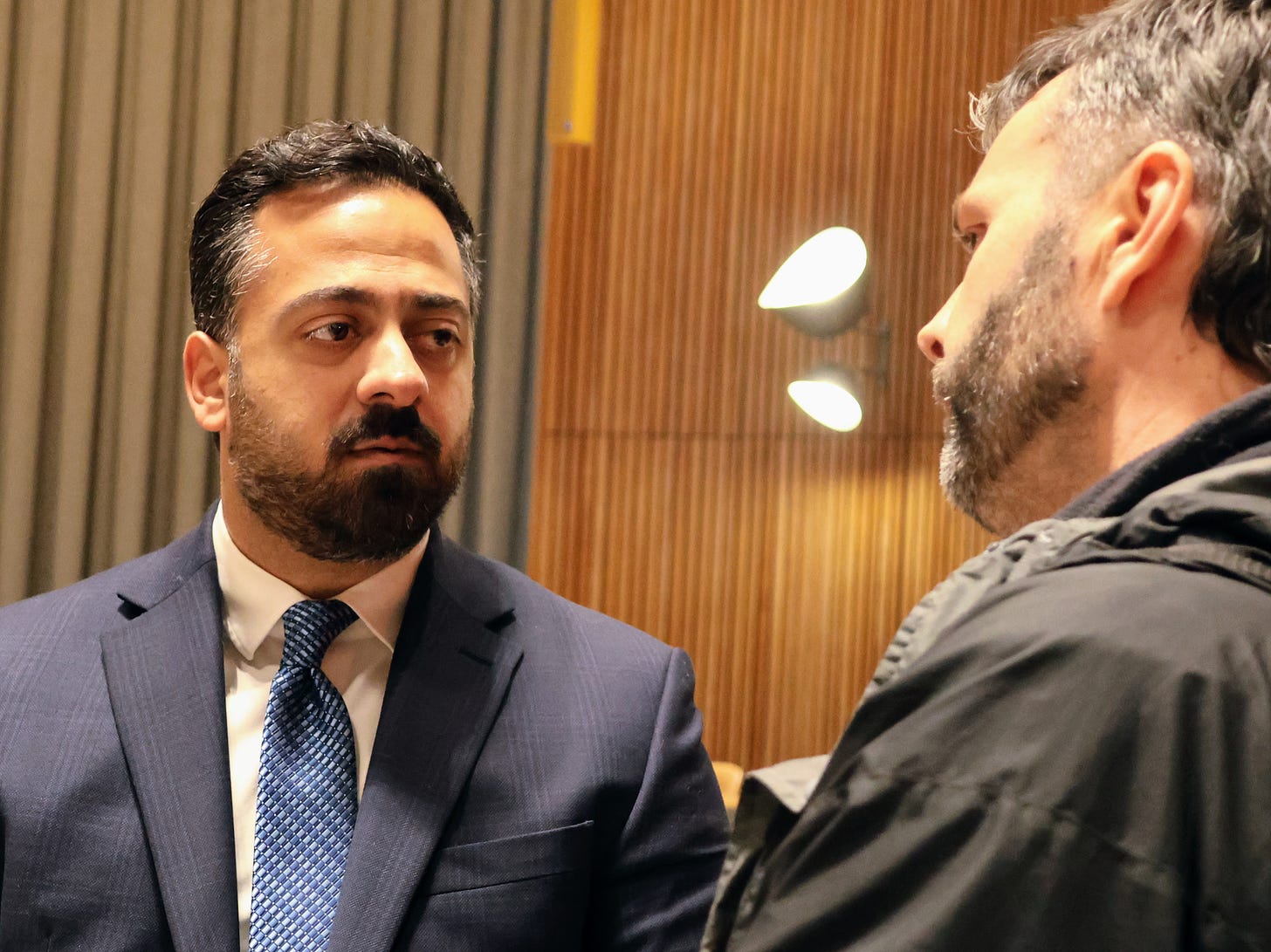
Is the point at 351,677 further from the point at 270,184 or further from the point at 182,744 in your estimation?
the point at 270,184

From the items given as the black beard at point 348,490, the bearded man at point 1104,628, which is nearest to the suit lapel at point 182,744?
the black beard at point 348,490

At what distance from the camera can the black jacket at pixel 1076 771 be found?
64 cm

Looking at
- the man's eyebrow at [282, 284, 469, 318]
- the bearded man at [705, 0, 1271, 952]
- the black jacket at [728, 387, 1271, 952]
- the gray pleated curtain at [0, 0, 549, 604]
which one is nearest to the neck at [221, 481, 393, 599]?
the man's eyebrow at [282, 284, 469, 318]

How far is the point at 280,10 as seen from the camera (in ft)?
10.4

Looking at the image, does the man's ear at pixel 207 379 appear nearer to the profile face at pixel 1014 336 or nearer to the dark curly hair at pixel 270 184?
the dark curly hair at pixel 270 184

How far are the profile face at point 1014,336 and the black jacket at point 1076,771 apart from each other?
0.87ft

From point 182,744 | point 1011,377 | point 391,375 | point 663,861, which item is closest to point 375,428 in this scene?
point 391,375

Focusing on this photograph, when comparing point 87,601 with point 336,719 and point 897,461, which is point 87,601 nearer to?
point 336,719

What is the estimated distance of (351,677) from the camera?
1.68 metres

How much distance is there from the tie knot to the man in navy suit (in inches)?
1.2

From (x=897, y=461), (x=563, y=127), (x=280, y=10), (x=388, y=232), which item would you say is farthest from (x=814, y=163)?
(x=388, y=232)

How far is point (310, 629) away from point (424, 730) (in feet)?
0.65

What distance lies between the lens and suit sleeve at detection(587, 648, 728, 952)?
1.57m

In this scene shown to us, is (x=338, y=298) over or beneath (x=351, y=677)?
over
